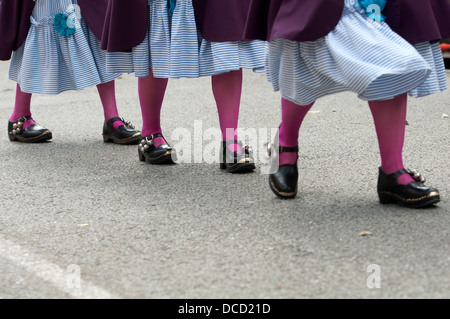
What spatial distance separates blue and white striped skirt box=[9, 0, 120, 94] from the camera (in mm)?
4980

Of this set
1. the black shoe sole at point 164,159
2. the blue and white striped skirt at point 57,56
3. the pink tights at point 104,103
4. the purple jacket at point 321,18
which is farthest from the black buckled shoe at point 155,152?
the purple jacket at point 321,18

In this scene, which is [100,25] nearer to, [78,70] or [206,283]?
[78,70]

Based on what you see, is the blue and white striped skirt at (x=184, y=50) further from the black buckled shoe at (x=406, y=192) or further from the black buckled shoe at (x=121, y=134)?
the black buckled shoe at (x=406, y=192)

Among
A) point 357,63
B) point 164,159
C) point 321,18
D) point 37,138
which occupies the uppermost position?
point 321,18

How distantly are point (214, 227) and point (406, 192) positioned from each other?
810mm

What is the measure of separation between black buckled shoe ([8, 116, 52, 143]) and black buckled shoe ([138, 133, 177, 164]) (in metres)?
1.08

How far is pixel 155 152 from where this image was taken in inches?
170

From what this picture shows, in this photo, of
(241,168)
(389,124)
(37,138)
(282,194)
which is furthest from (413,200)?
(37,138)

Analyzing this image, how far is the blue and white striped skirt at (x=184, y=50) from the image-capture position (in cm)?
397

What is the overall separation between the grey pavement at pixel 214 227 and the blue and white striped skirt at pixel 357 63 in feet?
1.69

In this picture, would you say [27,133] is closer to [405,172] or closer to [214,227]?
[214,227]

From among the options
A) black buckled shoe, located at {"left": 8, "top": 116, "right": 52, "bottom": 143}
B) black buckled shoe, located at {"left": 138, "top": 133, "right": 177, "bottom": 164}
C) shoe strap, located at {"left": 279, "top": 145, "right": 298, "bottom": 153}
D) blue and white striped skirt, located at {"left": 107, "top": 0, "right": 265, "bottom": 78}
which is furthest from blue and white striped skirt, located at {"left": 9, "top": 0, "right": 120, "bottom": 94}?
shoe strap, located at {"left": 279, "top": 145, "right": 298, "bottom": 153}
